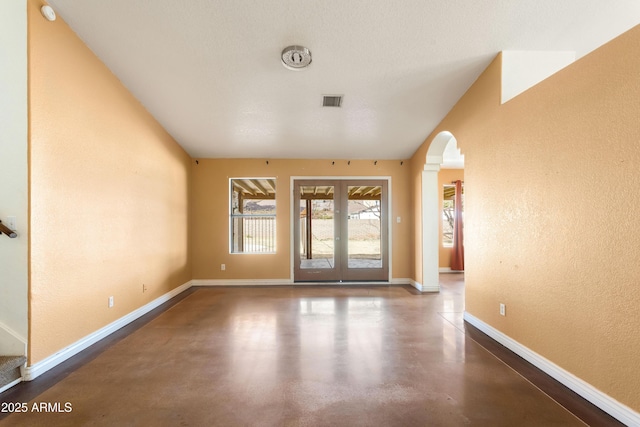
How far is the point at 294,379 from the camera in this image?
7.33 feet

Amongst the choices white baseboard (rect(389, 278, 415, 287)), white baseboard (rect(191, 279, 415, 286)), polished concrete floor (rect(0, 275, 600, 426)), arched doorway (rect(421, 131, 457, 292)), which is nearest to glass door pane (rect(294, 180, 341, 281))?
white baseboard (rect(191, 279, 415, 286))

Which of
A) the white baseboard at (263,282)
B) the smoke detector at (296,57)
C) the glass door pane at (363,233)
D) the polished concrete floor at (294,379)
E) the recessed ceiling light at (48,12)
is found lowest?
the polished concrete floor at (294,379)

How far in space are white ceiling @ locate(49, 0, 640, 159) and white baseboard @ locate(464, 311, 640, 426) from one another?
9.27 feet

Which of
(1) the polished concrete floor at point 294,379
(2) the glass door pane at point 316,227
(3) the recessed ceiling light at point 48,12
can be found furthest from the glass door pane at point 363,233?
(3) the recessed ceiling light at point 48,12

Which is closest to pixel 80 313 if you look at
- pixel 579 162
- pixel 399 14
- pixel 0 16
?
pixel 0 16

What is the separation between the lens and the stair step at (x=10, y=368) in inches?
80.5

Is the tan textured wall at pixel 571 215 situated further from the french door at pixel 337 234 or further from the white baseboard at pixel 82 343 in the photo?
the white baseboard at pixel 82 343

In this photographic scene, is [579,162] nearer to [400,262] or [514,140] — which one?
[514,140]

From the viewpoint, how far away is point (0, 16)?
2.16 m

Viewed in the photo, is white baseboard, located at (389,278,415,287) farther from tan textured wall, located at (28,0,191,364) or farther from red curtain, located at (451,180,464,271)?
tan textured wall, located at (28,0,191,364)

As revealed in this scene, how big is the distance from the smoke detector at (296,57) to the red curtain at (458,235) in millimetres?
5396

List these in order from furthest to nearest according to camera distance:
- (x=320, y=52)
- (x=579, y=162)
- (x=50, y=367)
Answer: (x=320, y=52) → (x=50, y=367) → (x=579, y=162)

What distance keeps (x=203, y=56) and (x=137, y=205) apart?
209 cm

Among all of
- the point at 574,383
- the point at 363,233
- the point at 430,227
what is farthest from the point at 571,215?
the point at 363,233
